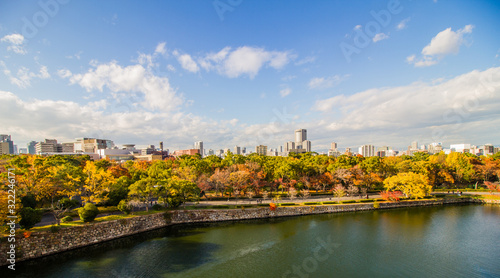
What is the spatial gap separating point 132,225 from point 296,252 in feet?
71.0

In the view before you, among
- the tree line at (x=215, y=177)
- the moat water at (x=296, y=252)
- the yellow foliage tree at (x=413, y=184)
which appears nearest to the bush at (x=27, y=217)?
the tree line at (x=215, y=177)

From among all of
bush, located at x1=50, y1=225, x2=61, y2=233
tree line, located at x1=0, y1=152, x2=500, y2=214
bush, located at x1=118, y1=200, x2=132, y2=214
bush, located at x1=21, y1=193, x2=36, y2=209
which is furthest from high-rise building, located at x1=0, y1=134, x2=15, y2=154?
bush, located at x1=50, y1=225, x2=61, y2=233

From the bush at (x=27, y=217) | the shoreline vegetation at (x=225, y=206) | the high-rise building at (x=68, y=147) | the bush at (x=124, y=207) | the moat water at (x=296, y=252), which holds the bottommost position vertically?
the moat water at (x=296, y=252)

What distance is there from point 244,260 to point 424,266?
57.1ft

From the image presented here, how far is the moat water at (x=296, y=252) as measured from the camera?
19.7m

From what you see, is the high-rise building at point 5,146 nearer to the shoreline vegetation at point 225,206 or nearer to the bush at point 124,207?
the shoreline vegetation at point 225,206

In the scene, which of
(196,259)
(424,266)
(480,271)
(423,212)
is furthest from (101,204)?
(423,212)

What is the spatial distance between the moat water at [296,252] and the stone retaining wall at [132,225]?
41.7 inches

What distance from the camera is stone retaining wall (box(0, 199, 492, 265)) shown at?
2150cm

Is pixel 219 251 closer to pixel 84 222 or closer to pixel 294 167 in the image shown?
pixel 84 222

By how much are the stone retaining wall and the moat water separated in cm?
106

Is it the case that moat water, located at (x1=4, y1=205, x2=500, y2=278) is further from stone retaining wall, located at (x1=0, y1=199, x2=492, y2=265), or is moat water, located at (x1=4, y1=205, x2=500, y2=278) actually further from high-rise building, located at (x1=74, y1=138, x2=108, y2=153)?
high-rise building, located at (x1=74, y1=138, x2=108, y2=153)

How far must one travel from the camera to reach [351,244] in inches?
1008

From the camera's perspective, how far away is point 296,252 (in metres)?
23.6
